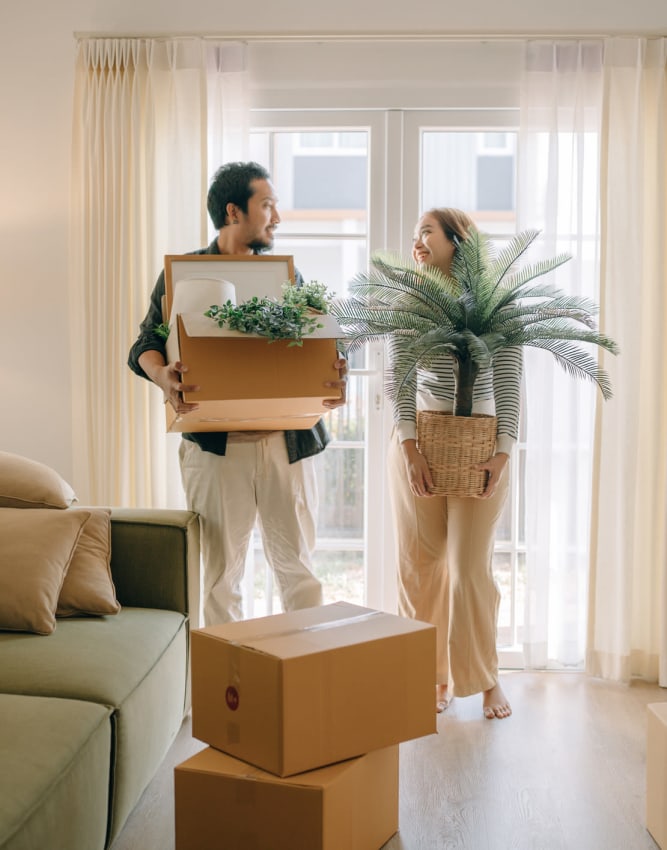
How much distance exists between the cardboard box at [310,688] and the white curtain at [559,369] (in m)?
1.31

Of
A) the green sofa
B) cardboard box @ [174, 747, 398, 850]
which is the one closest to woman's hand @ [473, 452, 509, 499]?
the green sofa

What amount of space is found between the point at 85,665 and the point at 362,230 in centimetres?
202

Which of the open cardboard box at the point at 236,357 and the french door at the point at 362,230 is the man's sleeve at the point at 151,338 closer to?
the open cardboard box at the point at 236,357

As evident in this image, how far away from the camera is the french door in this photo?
3219mm

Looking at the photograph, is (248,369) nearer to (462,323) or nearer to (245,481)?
(245,481)

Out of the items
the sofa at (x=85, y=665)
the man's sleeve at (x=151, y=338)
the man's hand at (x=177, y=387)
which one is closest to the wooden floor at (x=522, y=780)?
the sofa at (x=85, y=665)

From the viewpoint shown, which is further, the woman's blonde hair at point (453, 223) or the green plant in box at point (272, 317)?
the woman's blonde hair at point (453, 223)

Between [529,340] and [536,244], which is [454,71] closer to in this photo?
[536,244]

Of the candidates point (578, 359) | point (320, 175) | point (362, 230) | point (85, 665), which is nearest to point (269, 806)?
point (85, 665)

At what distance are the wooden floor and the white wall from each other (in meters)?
1.46

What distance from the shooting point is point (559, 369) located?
3150 mm

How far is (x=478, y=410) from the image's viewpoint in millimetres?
2719

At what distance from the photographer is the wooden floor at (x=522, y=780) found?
1.99 meters

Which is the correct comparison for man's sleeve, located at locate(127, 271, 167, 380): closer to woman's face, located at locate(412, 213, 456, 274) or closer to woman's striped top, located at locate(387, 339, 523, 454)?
woman's striped top, located at locate(387, 339, 523, 454)
